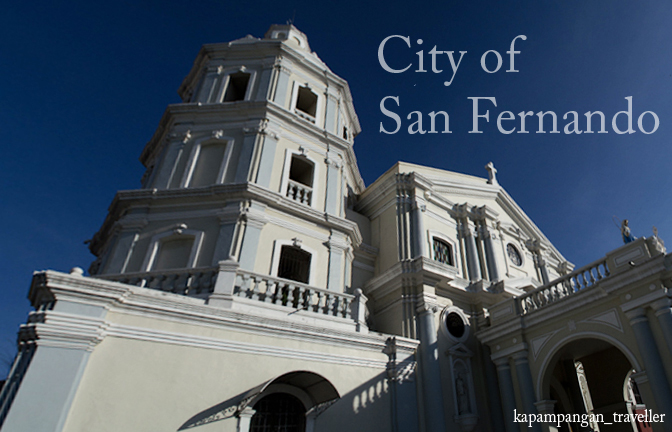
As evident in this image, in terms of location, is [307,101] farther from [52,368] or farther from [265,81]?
[52,368]

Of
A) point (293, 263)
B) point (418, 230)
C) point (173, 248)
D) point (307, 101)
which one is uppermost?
point (307, 101)

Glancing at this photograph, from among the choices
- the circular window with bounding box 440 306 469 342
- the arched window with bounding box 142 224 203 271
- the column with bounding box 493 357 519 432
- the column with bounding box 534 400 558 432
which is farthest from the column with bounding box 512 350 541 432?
the arched window with bounding box 142 224 203 271

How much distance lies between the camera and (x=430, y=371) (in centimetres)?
1248

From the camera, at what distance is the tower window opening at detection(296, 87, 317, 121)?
18.5m

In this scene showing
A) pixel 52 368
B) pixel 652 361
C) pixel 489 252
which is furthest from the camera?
pixel 489 252

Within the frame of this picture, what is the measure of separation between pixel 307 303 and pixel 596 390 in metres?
12.3

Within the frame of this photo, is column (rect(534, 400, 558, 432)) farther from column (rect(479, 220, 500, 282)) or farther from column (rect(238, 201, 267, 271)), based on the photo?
column (rect(238, 201, 267, 271))

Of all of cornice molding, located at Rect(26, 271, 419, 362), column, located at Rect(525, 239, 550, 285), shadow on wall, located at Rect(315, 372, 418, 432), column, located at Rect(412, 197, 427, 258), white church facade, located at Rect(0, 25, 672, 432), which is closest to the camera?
cornice molding, located at Rect(26, 271, 419, 362)

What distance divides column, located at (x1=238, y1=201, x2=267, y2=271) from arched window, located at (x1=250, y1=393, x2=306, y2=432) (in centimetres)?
380

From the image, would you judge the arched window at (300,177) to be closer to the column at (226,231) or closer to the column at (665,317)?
the column at (226,231)

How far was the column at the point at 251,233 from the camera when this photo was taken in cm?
1212

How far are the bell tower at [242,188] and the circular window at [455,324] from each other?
3.90 meters

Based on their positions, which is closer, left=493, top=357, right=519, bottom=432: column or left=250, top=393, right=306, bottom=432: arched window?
left=250, top=393, right=306, bottom=432: arched window

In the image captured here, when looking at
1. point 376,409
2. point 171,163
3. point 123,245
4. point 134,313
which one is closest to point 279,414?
point 376,409
